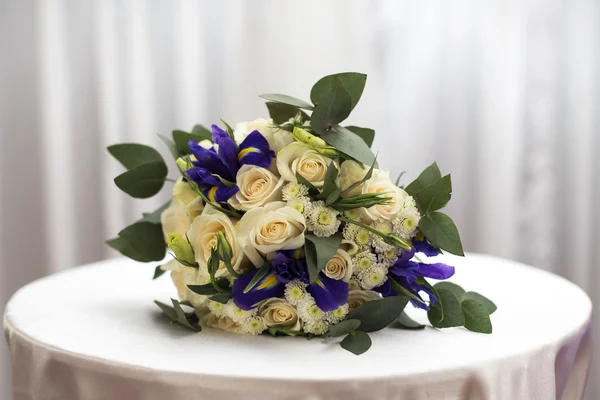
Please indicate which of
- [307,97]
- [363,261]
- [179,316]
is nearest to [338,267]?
[363,261]

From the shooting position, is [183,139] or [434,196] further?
[183,139]

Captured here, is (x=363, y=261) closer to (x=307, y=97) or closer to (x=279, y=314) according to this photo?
(x=279, y=314)

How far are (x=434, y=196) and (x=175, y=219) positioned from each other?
0.41 metres

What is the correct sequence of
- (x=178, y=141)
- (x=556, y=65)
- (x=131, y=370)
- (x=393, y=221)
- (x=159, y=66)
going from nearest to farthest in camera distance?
(x=131, y=370) < (x=393, y=221) < (x=178, y=141) < (x=556, y=65) < (x=159, y=66)

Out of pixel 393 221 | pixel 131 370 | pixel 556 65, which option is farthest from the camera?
pixel 556 65

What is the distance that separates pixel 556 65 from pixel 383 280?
1.33 meters

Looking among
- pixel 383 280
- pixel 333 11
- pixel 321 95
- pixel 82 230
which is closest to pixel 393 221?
pixel 383 280

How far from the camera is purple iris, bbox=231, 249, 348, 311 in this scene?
87 centimetres

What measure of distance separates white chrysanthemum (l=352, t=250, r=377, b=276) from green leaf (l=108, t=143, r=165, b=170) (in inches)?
16.3

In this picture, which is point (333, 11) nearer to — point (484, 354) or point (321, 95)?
point (321, 95)

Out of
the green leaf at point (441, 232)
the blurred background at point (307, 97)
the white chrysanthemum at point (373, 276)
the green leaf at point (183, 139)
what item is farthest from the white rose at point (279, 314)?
the blurred background at point (307, 97)

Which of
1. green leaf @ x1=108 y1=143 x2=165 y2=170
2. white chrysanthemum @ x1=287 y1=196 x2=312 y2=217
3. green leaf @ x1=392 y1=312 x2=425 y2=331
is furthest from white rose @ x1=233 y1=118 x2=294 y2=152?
green leaf @ x1=392 y1=312 x2=425 y2=331

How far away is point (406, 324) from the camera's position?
944 millimetres

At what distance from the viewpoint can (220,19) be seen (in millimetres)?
2047
